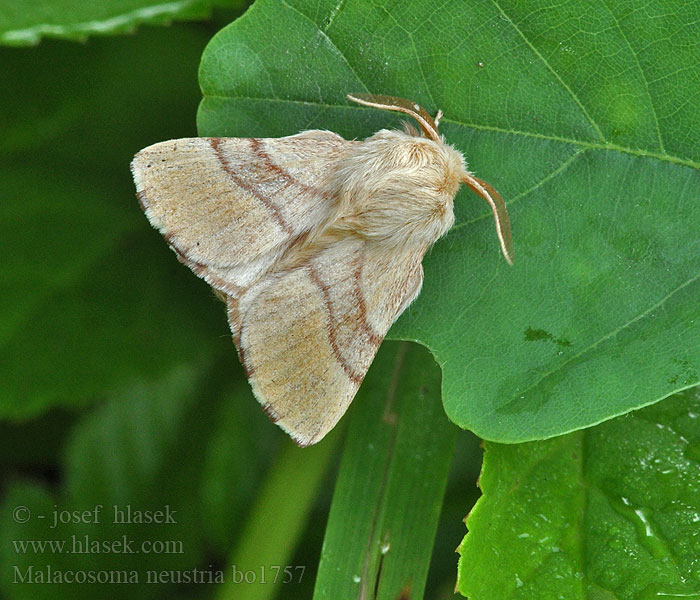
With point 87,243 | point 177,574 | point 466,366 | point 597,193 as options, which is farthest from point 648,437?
point 87,243

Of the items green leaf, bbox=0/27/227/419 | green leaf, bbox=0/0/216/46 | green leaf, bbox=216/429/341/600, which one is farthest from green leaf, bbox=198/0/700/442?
green leaf, bbox=0/27/227/419

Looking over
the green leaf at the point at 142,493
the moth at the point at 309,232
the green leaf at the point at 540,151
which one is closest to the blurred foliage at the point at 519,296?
the green leaf at the point at 540,151

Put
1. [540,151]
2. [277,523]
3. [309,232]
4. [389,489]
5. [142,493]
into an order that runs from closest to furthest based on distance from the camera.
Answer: [540,151] → [309,232] → [389,489] → [277,523] → [142,493]

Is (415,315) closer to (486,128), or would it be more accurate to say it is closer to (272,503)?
(486,128)

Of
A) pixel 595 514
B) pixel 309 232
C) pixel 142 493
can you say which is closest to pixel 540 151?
pixel 309 232

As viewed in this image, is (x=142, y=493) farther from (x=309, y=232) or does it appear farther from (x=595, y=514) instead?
(x=595, y=514)

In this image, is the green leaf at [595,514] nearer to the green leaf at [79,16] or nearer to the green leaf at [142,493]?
the green leaf at [142,493]
